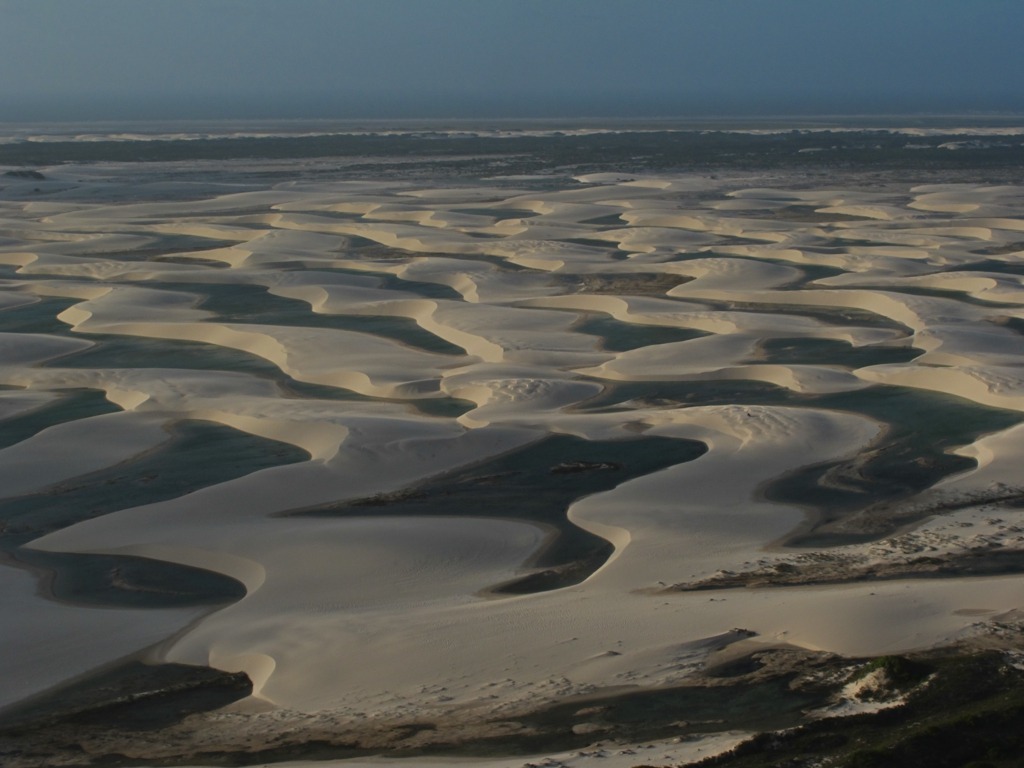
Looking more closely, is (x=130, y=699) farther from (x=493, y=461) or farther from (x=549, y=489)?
(x=493, y=461)

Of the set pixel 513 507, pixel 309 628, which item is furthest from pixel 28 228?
pixel 309 628

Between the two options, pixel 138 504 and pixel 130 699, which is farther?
pixel 138 504

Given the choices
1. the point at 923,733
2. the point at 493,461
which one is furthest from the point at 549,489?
the point at 923,733

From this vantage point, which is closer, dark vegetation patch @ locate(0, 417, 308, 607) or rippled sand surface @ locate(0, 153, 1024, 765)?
rippled sand surface @ locate(0, 153, 1024, 765)

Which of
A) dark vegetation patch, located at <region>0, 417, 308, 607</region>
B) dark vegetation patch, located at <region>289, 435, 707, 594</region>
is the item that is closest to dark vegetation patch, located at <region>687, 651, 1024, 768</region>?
dark vegetation patch, located at <region>289, 435, 707, 594</region>

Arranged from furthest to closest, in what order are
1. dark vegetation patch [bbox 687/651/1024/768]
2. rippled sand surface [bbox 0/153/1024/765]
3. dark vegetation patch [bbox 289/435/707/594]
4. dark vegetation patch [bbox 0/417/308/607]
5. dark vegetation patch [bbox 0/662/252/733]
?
dark vegetation patch [bbox 289/435/707/594]
dark vegetation patch [bbox 0/417/308/607]
rippled sand surface [bbox 0/153/1024/765]
dark vegetation patch [bbox 0/662/252/733]
dark vegetation patch [bbox 687/651/1024/768]

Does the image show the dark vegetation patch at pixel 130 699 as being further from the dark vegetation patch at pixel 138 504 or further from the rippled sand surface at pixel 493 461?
the dark vegetation patch at pixel 138 504

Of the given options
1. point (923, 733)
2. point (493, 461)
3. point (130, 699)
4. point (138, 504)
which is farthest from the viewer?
point (493, 461)

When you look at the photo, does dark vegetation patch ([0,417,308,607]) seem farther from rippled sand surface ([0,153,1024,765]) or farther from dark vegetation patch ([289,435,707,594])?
dark vegetation patch ([289,435,707,594])

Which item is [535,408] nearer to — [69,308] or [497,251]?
[69,308]
